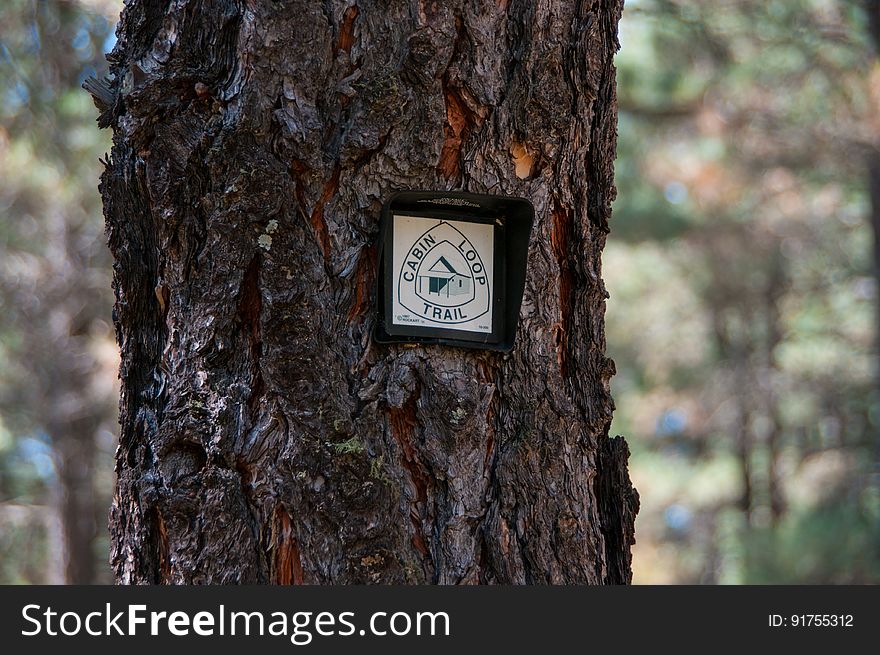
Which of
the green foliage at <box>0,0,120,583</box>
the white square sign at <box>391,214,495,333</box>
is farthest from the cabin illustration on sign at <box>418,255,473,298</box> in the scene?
the green foliage at <box>0,0,120,583</box>

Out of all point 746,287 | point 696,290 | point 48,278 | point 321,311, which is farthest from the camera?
point 746,287

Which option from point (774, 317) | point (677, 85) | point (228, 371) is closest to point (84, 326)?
point (677, 85)

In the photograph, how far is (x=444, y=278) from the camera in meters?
1.44

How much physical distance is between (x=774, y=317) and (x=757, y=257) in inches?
68.3

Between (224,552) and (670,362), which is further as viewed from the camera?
(670,362)

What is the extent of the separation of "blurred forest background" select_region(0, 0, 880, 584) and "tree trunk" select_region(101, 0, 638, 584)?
168 inches

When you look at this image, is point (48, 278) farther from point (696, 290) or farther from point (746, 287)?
point (746, 287)

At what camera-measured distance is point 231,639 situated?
4.39 ft

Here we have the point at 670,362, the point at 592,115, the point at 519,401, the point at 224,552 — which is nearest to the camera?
the point at 224,552

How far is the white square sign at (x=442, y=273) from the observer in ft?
4.59

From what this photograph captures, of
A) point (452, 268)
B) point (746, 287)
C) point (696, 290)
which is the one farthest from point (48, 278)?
point (746, 287)

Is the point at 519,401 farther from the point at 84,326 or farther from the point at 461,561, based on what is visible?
the point at 84,326

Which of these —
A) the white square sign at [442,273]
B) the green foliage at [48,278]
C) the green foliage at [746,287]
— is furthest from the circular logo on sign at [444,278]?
the green foliage at [48,278]

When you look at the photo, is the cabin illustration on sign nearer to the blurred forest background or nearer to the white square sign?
the white square sign
